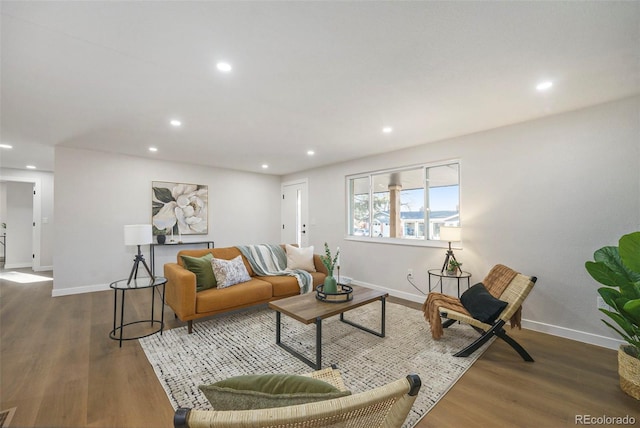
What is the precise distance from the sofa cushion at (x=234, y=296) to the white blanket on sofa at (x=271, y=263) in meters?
0.39

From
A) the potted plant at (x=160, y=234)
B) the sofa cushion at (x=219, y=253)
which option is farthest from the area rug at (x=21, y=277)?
the sofa cushion at (x=219, y=253)

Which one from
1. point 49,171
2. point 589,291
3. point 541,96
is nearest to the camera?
point 541,96

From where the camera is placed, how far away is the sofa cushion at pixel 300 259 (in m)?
4.07

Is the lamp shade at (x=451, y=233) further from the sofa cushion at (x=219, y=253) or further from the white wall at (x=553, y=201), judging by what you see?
the sofa cushion at (x=219, y=253)

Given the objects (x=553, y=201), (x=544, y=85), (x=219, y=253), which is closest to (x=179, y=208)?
(x=219, y=253)

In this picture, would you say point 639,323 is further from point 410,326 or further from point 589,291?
point 410,326

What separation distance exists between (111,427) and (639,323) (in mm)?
3462

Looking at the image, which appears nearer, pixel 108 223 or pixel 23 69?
pixel 23 69

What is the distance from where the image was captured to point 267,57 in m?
1.93

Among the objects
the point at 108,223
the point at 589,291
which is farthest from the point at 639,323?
the point at 108,223

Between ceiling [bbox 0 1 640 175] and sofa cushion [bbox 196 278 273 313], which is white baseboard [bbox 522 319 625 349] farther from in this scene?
sofa cushion [bbox 196 278 273 313]

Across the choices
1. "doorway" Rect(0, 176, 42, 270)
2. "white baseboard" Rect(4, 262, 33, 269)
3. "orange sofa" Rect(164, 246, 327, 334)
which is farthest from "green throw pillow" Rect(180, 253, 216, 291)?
"white baseboard" Rect(4, 262, 33, 269)

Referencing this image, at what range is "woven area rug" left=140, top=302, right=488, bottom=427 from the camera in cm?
203

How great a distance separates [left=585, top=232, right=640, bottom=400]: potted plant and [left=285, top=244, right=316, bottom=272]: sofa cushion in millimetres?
3046
